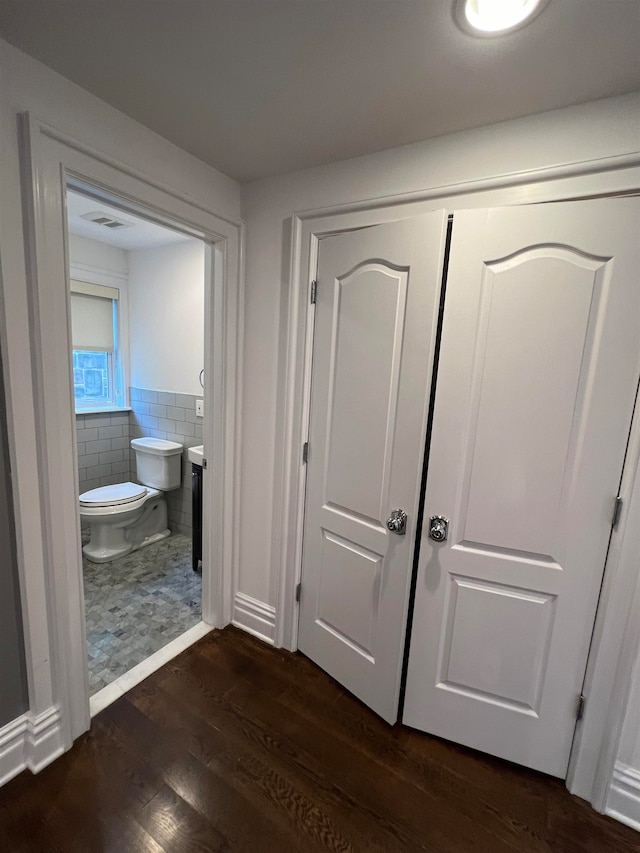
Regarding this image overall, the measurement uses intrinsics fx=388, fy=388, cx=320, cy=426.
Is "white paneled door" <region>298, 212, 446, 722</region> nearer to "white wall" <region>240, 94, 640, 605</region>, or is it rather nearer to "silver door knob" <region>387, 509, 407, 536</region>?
"silver door knob" <region>387, 509, 407, 536</region>

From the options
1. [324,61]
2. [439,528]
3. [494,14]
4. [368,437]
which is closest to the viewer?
[494,14]

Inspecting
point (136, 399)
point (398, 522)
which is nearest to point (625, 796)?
point (398, 522)

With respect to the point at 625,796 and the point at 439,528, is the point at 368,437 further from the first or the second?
the point at 625,796

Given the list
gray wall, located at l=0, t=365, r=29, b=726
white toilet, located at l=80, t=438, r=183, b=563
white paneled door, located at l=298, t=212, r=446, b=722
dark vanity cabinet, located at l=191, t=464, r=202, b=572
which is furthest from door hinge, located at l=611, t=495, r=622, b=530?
white toilet, located at l=80, t=438, r=183, b=563

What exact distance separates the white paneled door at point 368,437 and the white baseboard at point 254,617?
0.30 metres

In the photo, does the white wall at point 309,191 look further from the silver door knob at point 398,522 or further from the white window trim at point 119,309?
the white window trim at point 119,309

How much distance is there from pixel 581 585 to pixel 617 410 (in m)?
0.58

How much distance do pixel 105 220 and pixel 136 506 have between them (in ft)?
6.28

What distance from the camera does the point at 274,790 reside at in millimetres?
1308

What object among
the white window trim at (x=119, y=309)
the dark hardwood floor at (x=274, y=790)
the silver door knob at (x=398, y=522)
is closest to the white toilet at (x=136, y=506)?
the white window trim at (x=119, y=309)

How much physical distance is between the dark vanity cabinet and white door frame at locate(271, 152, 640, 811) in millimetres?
1142

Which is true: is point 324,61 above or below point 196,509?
above

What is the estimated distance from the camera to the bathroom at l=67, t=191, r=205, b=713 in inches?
101

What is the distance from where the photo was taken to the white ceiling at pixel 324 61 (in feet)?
2.94
